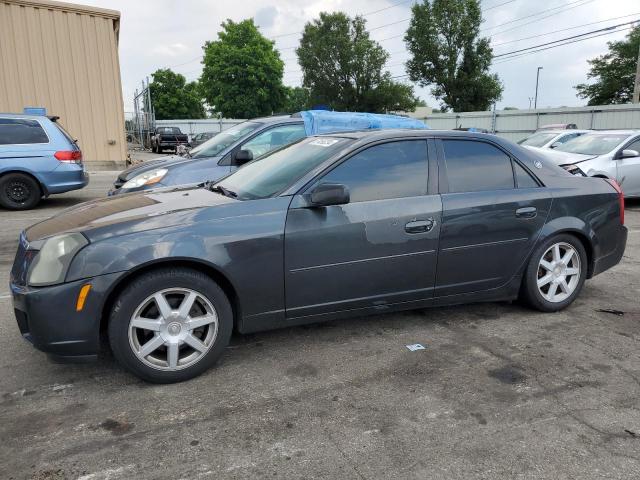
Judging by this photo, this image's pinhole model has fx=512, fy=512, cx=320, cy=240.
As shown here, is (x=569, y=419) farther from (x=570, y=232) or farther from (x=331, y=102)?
(x=331, y=102)

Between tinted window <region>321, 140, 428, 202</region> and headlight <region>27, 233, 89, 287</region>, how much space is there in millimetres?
1601

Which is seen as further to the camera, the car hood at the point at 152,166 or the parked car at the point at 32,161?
the parked car at the point at 32,161

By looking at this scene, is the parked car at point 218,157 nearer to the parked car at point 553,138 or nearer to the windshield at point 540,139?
the parked car at point 553,138

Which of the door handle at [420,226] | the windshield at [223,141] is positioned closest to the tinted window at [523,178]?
the door handle at [420,226]

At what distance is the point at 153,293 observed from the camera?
3.00 meters

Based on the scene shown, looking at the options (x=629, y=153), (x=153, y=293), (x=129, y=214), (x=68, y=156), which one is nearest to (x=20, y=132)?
(x=68, y=156)

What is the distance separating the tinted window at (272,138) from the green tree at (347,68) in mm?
47830

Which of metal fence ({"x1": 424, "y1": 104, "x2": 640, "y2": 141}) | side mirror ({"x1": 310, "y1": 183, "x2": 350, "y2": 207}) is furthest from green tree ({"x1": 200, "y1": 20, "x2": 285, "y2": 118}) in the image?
side mirror ({"x1": 310, "y1": 183, "x2": 350, "y2": 207})

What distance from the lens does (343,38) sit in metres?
52.7

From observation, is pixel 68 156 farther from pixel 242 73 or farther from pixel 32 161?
pixel 242 73

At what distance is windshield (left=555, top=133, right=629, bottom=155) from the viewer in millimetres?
10531

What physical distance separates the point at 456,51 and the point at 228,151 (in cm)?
4605

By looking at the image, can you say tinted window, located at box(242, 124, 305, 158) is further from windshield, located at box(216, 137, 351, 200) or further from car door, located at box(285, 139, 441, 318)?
car door, located at box(285, 139, 441, 318)

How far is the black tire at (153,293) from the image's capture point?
295 centimetres
